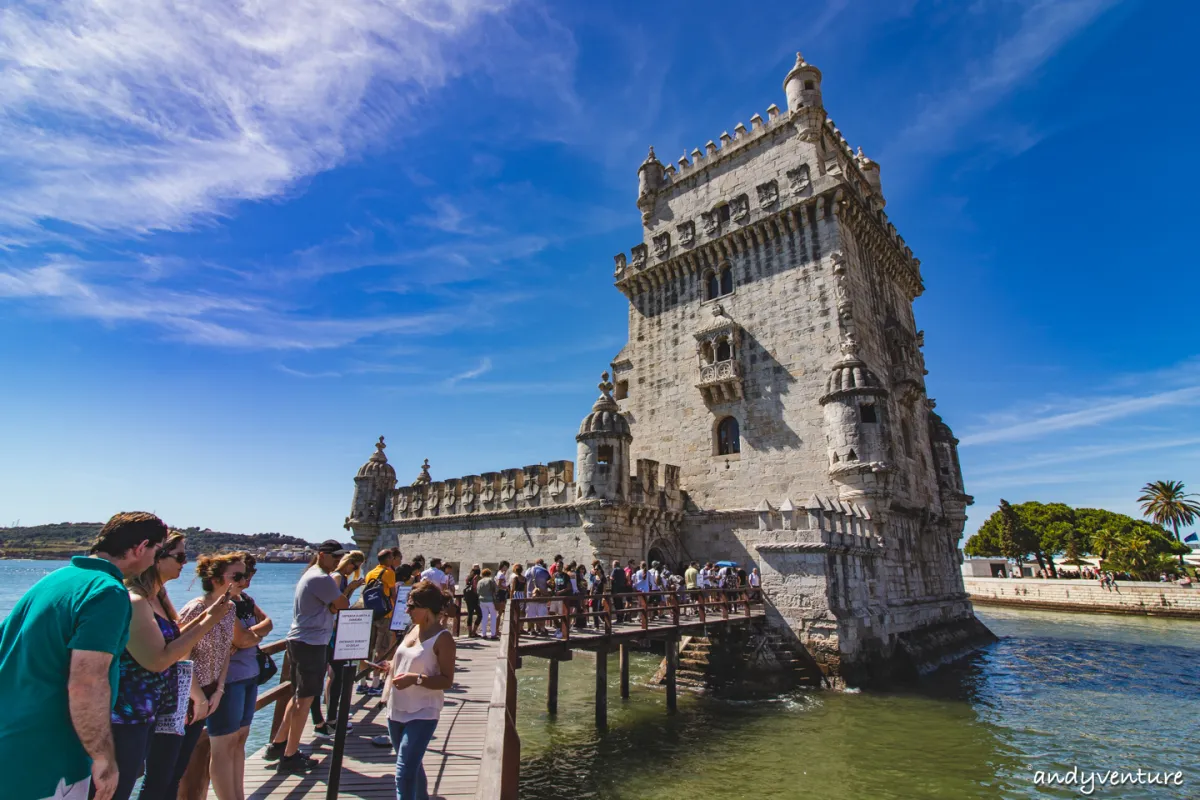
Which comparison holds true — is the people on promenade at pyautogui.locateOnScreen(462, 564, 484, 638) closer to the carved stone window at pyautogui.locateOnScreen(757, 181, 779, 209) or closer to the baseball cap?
the baseball cap

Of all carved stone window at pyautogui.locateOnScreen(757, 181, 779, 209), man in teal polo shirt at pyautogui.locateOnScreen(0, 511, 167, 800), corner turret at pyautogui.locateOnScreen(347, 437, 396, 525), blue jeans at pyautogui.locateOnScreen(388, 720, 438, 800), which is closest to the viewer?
man in teal polo shirt at pyautogui.locateOnScreen(0, 511, 167, 800)

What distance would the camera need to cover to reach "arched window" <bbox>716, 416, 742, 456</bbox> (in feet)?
76.0

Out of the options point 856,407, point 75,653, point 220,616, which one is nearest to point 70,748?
point 75,653

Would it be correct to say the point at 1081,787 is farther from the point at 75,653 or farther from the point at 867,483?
the point at 75,653

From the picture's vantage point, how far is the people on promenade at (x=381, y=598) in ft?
25.8

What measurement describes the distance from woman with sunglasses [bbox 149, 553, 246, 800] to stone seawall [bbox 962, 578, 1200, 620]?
52363 millimetres

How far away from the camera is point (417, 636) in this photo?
5.15 meters

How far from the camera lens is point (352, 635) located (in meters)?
5.46

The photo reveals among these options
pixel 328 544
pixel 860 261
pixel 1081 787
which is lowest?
pixel 1081 787

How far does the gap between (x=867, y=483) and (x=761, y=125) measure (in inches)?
637

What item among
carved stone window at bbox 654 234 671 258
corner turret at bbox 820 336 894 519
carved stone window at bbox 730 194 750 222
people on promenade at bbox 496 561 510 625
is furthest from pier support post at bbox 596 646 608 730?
carved stone window at bbox 654 234 671 258

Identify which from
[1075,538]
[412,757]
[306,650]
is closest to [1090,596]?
[1075,538]

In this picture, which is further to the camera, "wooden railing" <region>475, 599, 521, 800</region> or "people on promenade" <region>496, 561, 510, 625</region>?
"people on promenade" <region>496, 561, 510, 625</region>

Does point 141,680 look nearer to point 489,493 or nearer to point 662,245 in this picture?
point 489,493
